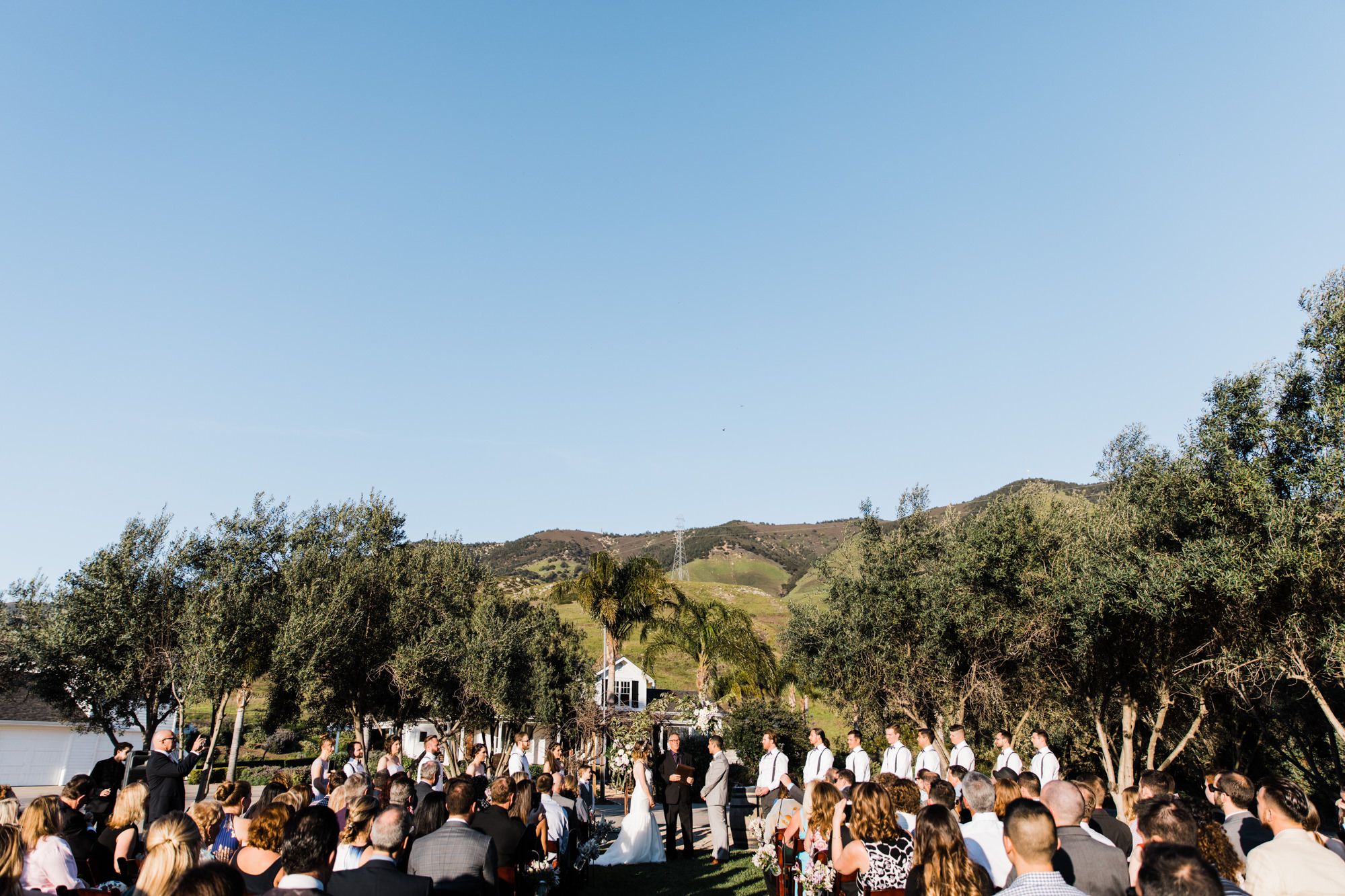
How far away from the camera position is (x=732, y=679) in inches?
1607

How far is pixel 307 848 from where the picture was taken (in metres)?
4.02

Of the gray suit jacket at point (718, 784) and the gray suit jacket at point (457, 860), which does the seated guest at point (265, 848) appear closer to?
the gray suit jacket at point (457, 860)

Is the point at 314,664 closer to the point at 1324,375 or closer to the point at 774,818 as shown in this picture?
the point at 774,818

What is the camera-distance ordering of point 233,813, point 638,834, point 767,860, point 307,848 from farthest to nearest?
point 638,834 < point 767,860 < point 233,813 < point 307,848

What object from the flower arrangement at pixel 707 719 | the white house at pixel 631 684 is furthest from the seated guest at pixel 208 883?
the white house at pixel 631 684

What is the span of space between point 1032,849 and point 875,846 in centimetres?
184

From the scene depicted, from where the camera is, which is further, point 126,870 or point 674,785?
point 674,785

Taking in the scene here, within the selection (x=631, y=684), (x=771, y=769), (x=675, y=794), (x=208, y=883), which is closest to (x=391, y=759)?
(x=675, y=794)

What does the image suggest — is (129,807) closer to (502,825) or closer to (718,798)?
(502,825)

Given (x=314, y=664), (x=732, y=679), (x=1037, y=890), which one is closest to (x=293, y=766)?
(x=314, y=664)

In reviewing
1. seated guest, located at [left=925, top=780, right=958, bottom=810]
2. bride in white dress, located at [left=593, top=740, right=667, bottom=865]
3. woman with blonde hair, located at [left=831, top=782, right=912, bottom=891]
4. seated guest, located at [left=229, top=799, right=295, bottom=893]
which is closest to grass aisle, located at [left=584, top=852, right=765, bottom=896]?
bride in white dress, located at [left=593, top=740, right=667, bottom=865]

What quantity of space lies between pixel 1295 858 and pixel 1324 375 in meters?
14.4

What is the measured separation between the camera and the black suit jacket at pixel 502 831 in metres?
6.97

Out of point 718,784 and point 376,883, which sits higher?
point 376,883
